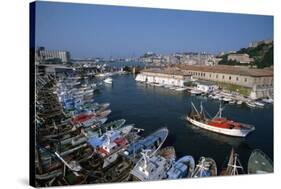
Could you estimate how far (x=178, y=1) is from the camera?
6.55 m

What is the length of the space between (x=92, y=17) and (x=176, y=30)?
51.2 inches

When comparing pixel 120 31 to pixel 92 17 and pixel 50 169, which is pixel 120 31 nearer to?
pixel 92 17

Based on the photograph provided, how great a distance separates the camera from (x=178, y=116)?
6500 mm

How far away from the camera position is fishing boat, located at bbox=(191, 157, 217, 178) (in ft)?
21.4

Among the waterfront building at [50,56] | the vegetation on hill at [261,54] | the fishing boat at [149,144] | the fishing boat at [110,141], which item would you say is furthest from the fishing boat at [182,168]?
the waterfront building at [50,56]

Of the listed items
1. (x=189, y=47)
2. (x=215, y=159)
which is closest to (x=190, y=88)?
(x=189, y=47)

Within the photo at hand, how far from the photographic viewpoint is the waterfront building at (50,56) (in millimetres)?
5609

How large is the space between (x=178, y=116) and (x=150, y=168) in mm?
851

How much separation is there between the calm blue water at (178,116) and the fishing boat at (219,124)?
7 centimetres

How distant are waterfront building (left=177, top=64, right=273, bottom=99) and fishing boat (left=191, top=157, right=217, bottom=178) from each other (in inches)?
46.1

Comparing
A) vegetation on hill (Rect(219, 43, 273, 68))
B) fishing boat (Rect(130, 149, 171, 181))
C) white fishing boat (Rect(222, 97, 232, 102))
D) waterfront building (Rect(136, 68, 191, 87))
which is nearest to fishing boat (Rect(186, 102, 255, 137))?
white fishing boat (Rect(222, 97, 232, 102))

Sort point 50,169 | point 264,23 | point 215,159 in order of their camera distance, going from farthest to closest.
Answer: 1. point 264,23
2. point 215,159
3. point 50,169

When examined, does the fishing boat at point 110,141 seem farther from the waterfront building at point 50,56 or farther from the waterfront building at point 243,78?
the waterfront building at point 243,78

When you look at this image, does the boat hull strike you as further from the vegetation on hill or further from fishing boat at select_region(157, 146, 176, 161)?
the vegetation on hill
